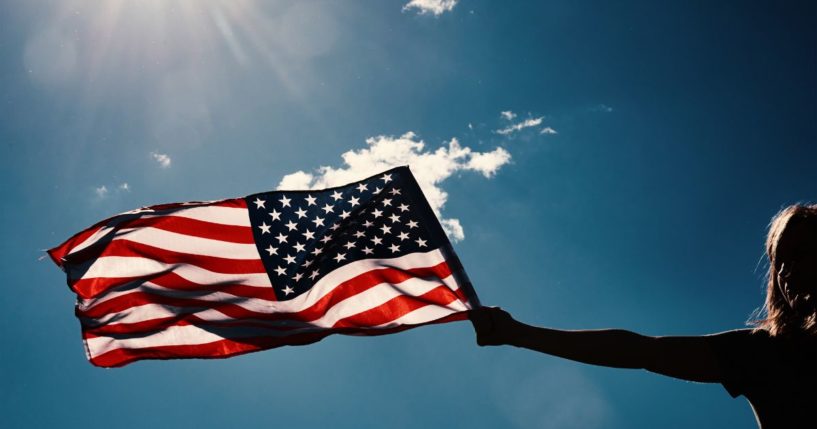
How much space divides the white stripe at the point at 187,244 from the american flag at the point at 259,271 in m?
0.01

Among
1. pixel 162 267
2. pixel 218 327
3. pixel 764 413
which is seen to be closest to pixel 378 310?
pixel 218 327

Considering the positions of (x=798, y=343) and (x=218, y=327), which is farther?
(x=218, y=327)

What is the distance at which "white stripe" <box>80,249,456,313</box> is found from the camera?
6.21m

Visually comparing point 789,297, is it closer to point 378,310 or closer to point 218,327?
point 378,310

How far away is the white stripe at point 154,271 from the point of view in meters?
6.31

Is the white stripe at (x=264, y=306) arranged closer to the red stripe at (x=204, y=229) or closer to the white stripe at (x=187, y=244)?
the white stripe at (x=187, y=244)

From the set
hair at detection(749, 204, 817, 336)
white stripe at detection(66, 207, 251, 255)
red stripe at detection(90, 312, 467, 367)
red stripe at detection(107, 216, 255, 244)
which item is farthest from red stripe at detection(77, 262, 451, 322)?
hair at detection(749, 204, 817, 336)

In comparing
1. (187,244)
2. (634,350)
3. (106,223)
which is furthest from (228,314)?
(634,350)

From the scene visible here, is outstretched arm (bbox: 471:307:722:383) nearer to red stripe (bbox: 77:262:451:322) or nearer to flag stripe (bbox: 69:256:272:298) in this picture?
red stripe (bbox: 77:262:451:322)

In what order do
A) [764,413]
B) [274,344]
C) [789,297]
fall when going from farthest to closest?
1. [274,344]
2. [789,297]
3. [764,413]

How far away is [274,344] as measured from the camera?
598cm

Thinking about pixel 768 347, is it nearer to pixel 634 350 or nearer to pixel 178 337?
pixel 634 350

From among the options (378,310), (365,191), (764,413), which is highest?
(365,191)

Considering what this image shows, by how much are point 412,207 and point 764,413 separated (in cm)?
414
